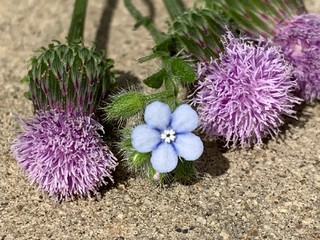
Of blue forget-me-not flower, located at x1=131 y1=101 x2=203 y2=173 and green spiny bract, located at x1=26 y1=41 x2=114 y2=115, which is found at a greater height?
green spiny bract, located at x1=26 y1=41 x2=114 y2=115

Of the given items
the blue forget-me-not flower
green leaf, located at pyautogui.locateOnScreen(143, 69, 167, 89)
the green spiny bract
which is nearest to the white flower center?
the blue forget-me-not flower

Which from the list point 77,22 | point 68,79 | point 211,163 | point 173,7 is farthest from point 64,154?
point 173,7

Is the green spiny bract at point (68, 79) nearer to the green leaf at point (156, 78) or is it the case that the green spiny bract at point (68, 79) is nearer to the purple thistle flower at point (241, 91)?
the green leaf at point (156, 78)

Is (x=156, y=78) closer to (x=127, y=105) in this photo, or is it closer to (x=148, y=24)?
(x=127, y=105)

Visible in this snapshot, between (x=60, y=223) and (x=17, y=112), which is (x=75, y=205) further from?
(x=17, y=112)

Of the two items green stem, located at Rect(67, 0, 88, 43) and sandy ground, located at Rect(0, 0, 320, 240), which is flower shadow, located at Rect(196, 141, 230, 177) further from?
green stem, located at Rect(67, 0, 88, 43)

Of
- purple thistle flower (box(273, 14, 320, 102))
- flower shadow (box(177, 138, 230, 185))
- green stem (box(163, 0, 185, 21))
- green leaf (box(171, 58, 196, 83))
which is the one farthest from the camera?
green stem (box(163, 0, 185, 21))

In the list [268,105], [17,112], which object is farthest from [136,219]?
[17,112]
